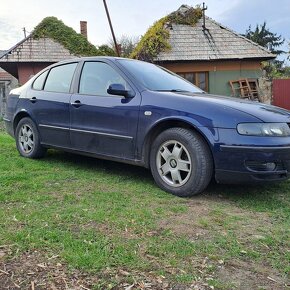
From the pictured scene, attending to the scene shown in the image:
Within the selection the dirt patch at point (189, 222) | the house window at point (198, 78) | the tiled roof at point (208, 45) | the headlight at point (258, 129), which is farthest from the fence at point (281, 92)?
the dirt patch at point (189, 222)

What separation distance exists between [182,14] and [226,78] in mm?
4100

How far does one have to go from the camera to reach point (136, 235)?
2.98 meters

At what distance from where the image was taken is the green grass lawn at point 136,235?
7.77ft

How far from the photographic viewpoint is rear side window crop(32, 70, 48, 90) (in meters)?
5.87

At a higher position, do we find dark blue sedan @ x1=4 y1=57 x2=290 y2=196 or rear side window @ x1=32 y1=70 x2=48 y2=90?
rear side window @ x1=32 y1=70 x2=48 y2=90

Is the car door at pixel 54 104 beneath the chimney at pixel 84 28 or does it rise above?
beneath

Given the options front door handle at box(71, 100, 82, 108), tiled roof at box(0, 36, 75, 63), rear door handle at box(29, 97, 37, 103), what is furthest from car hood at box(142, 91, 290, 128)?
tiled roof at box(0, 36, 75, 63)

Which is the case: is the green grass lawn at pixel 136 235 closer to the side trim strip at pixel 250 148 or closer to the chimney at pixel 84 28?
the side trim strip at pixel 250 148

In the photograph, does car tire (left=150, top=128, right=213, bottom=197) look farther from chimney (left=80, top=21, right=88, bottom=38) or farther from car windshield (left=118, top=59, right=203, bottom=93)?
chimney (left=80, top=21, right=88, bottom=38)

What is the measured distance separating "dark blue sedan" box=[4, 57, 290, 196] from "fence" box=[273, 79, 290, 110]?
17.2 meters

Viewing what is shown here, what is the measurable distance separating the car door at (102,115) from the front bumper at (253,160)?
3.81 ft

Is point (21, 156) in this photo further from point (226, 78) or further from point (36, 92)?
point (226, 78)

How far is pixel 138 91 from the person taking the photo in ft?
14.9

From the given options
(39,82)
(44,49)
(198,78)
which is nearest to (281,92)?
(198,78)
